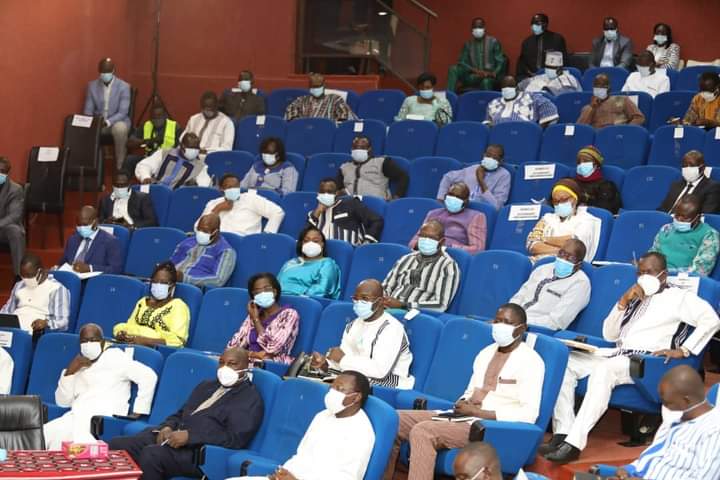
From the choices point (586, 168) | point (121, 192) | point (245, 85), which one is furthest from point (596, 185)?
point (245, 85)

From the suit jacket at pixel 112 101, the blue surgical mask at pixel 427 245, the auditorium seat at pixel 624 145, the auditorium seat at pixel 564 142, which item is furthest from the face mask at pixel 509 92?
the suit jacket at pixel 112 101

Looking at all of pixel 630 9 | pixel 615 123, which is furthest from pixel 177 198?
pixel 630 9

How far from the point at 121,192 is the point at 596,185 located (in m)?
3.65

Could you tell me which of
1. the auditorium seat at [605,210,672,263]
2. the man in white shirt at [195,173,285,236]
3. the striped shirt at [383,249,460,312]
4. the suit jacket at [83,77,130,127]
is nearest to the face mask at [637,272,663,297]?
the auditorium seat at [605,210,672,263]

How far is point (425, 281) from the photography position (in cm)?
733

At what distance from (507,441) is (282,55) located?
782 cm

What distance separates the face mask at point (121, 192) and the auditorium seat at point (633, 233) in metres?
3.87

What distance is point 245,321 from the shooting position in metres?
7.22

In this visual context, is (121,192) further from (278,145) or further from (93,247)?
(278,145)

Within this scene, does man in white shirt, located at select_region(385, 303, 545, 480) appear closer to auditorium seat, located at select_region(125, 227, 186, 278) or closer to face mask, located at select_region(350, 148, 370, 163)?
auditorium seat, located at select_region(125, 227, 186, 278)

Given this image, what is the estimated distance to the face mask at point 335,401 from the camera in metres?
5.51

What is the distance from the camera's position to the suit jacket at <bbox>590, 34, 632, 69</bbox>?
38.6 ft

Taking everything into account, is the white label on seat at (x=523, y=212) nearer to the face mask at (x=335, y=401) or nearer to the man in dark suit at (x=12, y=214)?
the face mask at (x=335, y=401)

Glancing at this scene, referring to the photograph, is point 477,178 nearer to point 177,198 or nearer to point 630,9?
point 177,198
